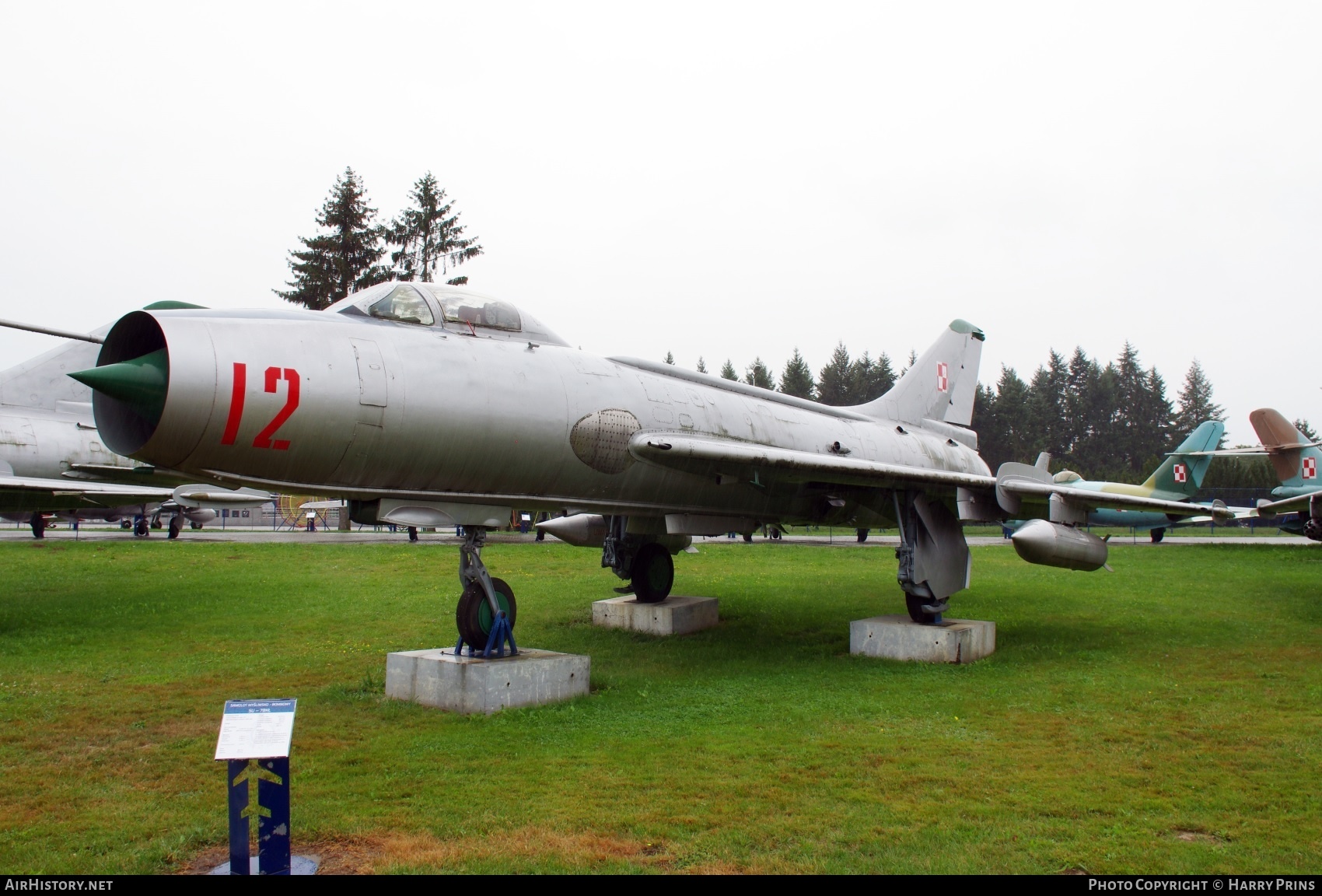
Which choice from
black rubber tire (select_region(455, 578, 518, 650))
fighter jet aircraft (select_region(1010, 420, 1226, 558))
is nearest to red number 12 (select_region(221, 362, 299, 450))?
black rubber tire (select_region(455, 578, 518, 650))

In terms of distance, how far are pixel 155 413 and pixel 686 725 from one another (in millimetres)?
4220

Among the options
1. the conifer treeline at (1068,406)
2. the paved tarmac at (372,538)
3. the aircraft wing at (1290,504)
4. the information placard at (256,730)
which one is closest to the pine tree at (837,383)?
the conifer treeline at (1068,406)

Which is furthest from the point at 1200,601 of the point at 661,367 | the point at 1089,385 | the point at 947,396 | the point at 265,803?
the point at 1089,385

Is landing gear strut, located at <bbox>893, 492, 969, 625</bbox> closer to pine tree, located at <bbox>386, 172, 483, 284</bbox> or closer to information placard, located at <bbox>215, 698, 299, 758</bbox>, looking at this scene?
information placard, located at <bbox>215, 698, 299, 758</bbox>

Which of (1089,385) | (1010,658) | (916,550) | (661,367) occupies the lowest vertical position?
(1010,658)

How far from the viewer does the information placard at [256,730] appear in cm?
351

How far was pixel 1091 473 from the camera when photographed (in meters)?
74.7

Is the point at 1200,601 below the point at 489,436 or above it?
below

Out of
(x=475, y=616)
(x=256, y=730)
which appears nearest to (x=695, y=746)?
(x=475, y=616)

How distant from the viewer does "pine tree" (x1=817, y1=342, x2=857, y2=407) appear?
73.5 meters

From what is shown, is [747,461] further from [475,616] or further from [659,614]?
[659,614]

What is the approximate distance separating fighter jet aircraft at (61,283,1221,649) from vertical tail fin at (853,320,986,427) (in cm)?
165

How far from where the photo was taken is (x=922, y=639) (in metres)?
9.40

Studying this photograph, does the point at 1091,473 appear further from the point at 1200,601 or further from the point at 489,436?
the point at 489,436
